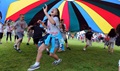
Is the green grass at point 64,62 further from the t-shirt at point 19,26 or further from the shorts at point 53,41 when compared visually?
the shorts at point 53,41

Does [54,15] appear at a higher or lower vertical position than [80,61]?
higher

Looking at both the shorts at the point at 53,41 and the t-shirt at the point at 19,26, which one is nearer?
the shorts at the point at 53,41

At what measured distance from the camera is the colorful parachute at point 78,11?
8688 millimetres

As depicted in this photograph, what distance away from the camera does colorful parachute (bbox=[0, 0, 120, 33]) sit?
28.5 ft

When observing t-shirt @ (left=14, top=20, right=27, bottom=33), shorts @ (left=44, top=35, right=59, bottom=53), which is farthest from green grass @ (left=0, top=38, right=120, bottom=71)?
shorts @ (left=44, top=35, right=59, bottom=53)

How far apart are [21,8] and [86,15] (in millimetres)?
2582

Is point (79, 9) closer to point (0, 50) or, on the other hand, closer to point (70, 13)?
point (70, 13)

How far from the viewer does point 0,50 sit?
29.7 ft

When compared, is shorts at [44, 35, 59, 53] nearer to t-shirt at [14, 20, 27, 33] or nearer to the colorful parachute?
the colorful parachute

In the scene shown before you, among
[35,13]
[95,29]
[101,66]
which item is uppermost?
[35,13]

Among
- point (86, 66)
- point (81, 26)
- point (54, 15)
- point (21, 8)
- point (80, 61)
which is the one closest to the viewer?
point (54, 15)

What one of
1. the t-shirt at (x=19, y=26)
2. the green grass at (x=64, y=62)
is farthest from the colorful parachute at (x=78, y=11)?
the green grass at (x=64, y=62)

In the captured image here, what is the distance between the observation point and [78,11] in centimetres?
977

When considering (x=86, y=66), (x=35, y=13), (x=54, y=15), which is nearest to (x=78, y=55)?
(x=86, y=66)
